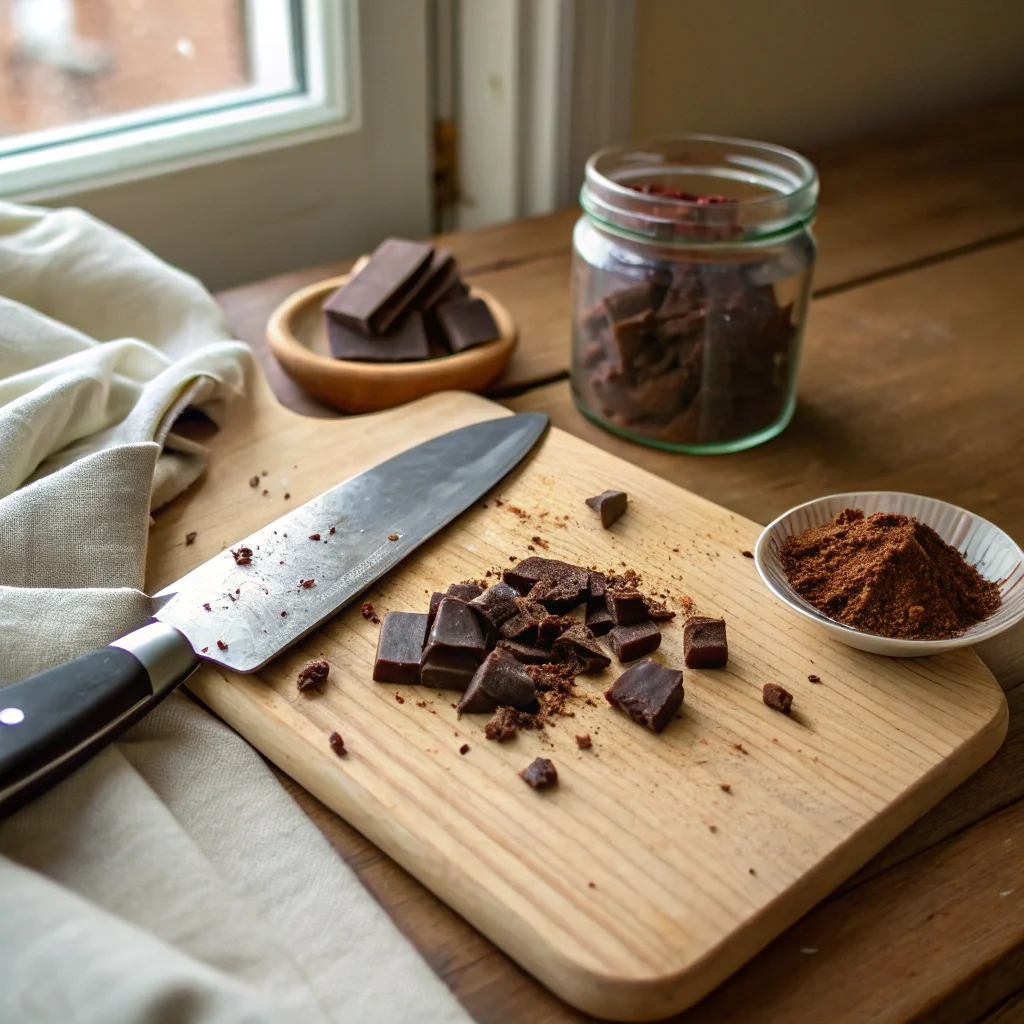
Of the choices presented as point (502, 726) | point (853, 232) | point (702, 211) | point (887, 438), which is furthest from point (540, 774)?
point (853, 232)

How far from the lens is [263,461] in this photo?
129cm

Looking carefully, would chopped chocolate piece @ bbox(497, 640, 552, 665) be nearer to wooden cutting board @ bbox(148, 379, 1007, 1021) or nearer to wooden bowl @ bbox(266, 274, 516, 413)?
wooden cutting board @ bbox(148, 379, 1007, 1021)

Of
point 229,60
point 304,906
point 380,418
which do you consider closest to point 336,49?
point 229,60

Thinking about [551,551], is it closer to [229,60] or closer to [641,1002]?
[641,1002]

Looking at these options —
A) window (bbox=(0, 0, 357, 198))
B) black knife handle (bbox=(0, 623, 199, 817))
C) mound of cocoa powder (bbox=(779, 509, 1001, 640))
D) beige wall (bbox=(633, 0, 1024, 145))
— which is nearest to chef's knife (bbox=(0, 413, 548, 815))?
black knife handle (bbox=(0, 623, 199, 817))

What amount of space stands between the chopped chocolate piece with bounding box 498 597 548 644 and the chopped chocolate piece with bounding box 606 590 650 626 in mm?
62

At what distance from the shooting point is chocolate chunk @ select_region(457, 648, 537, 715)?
0.94m

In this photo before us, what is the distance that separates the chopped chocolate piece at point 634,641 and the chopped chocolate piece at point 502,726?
12cm

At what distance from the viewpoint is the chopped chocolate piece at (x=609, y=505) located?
1160 millimetres

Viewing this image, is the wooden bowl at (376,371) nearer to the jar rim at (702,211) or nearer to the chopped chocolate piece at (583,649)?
the jar rim at (702,211)

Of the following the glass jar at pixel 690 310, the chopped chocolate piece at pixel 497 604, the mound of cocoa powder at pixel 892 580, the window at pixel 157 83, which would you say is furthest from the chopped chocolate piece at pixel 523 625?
the window at pixel 157 83

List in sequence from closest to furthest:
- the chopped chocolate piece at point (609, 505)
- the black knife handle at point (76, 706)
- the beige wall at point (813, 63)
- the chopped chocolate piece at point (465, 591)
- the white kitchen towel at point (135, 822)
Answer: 1. the white kitchen towel at point (135, 822)
2. the black knife handle at point (76, 706)
3. the chopped chocolate piece at point (465, 591)
4. the chopped chocolate piece at point (609, 505)
5. the beige wall at point (813, 63)

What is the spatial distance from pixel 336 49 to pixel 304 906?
1.41 metres

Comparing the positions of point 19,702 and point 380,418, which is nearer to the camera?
point 19,702
